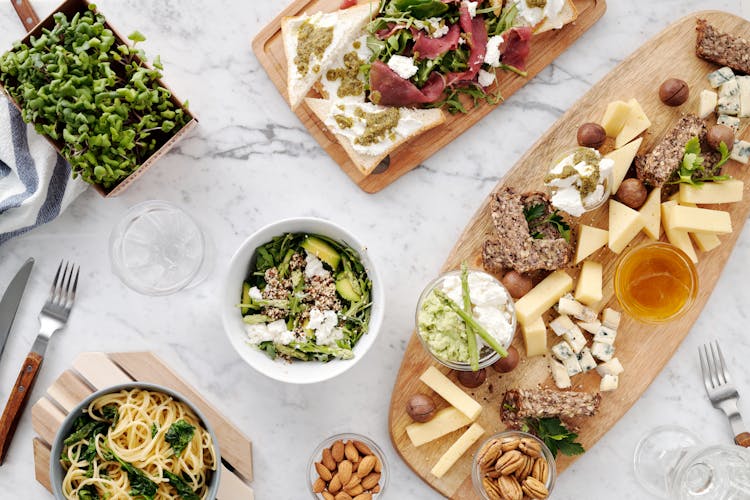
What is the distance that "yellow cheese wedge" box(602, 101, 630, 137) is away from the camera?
2.55 m

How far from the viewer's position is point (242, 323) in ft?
8.13

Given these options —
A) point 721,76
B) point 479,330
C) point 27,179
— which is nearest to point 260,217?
point 27,179

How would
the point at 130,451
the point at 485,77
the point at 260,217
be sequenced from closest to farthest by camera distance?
the point at 130,451, the point at 485,77, the point at 260,217

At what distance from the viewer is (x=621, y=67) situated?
2.64 m

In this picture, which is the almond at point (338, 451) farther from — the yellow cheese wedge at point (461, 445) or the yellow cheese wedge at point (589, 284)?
the yellow cheese wedge at point (589, 284)

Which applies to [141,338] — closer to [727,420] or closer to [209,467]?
[209,467]

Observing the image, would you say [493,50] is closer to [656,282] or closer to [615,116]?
[615,116]

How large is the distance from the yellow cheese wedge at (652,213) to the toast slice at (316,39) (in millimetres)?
1182

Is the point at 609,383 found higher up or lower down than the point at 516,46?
lower down

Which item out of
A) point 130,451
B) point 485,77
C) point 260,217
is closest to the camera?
point 130,451

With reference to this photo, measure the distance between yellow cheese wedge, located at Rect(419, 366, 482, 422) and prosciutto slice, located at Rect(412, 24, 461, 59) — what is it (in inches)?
43.0

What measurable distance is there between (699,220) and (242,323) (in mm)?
1625

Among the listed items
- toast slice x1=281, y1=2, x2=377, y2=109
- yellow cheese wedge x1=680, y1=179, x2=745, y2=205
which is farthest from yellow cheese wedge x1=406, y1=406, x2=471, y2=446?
toast slice x1=281, y1=2, x2=377, y2=109

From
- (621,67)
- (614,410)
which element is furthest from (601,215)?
(614,410)
